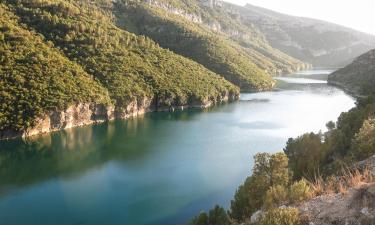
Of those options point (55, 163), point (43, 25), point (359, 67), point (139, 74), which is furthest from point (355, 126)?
point (359, 67)

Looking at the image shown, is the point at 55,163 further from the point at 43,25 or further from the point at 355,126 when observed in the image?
the point at 43,25

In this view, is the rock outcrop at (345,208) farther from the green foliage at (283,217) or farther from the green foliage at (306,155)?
the green foliage at (306,155)

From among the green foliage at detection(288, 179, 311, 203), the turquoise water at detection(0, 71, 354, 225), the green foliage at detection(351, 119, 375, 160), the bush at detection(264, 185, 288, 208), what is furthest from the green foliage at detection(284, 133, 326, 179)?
the green foliage at detection(288, 179, 311, 203)

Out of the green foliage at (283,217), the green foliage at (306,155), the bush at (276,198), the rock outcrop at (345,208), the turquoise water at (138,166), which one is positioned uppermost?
the rock outcrop at (345,208)

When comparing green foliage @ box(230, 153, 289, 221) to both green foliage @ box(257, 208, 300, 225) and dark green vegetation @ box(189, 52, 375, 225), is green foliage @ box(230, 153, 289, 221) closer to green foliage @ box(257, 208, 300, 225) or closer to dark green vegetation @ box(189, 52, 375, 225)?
dark green vegetation @ box(189, 52, 375, 225)

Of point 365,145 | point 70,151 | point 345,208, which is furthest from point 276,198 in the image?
point 70,151

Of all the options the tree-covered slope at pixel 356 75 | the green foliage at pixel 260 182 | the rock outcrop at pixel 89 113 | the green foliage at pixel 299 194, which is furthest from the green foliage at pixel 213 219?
the tree-covered slope at pixel 356 75

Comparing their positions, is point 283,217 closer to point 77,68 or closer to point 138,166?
point 138,166
